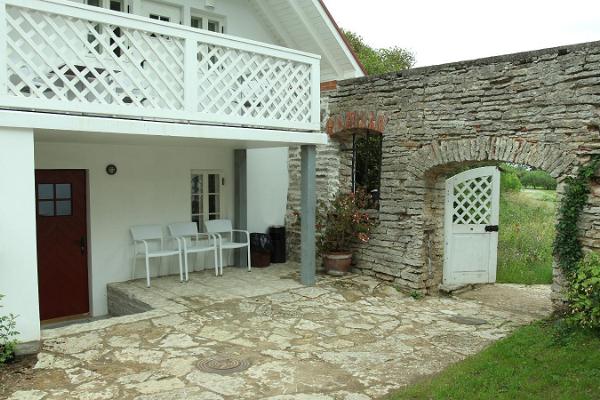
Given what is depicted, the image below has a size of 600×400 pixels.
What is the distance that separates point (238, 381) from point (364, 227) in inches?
179

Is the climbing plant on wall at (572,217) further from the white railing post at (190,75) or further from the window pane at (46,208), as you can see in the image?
the window pane at (46,208)

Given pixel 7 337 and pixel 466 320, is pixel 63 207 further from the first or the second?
pixel 466 320

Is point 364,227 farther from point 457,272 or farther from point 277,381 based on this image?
point 277,381

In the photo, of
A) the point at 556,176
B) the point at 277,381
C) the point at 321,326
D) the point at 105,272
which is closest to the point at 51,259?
the point at 105,272

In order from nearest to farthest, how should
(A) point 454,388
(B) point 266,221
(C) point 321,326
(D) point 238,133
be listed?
(A) point 454,388, (C) point 321,326, (D) point 238,133, (B) point 266,221

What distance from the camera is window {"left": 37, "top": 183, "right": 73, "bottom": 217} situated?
7.79m

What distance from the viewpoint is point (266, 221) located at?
33.9 feet

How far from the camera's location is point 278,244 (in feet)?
33.3

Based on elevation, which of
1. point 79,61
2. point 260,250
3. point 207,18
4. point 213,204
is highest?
point 207,18

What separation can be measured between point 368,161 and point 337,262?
2172 millimetres

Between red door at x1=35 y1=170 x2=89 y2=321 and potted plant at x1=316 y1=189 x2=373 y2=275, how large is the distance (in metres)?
4.00

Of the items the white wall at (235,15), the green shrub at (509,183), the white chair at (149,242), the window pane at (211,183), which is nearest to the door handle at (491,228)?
the window pane at (211,183)

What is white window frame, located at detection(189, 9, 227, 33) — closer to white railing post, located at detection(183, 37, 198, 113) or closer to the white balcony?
the white balcony

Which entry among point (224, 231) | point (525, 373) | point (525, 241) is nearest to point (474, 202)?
point (525, 241)
